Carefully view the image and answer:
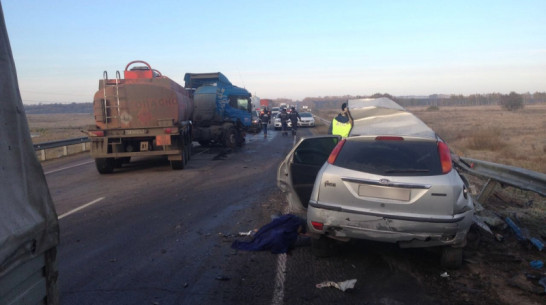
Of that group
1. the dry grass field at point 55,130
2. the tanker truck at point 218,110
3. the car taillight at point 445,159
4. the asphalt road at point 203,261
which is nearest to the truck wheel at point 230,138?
the tanker truck at point 218,110

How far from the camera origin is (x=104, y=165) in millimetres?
13609

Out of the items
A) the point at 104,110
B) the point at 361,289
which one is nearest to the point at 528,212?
the point at 361,289

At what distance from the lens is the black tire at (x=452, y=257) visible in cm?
505

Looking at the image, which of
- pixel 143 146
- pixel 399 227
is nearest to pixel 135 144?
pixel 143 146

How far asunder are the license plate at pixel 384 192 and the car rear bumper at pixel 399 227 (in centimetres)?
21

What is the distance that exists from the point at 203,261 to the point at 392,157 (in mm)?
2599

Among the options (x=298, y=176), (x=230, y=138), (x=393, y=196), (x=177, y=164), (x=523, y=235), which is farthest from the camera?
(x=230, y=138)

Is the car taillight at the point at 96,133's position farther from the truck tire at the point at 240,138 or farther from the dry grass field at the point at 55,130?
the truck tire at the point at 240,138

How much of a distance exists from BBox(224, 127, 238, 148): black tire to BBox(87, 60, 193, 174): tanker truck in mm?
7337

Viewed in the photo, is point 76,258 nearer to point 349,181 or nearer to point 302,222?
point 302,222

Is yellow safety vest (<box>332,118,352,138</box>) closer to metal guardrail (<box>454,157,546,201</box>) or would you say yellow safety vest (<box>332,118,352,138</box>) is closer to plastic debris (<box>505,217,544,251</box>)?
metal guardrail (<box>454,157,546,201</box>)

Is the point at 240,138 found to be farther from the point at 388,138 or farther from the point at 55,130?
the point at 55,130

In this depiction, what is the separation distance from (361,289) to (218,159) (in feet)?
42.5

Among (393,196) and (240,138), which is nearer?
(393,196)
